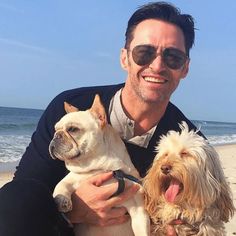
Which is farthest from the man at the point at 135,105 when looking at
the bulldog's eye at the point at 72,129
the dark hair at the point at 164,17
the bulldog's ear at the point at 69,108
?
the bulldog's eye at the point at 72,129

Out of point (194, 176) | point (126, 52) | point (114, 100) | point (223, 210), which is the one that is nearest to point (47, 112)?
point (114, 100)

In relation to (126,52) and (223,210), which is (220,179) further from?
(126,52)

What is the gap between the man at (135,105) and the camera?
3.66 meters

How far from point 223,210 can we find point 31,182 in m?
1.52

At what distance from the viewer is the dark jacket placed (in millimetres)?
3865

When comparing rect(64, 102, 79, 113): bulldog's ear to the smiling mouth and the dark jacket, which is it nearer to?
the dark jacket

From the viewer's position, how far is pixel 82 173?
3.69 metres

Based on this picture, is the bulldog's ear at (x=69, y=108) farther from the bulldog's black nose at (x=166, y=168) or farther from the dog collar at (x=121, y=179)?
the bulldog's black nose at (x=166, y=168)

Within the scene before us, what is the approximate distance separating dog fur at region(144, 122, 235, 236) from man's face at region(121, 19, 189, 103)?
1.39 feet

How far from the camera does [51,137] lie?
398cm

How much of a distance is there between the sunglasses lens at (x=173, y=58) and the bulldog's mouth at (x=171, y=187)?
1017 mm

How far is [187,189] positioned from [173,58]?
3.84 ft

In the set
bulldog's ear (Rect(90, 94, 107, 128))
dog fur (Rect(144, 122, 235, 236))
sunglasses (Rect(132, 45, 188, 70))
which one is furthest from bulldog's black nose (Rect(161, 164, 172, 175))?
sunglasses (Rect(132, 45, 188, 70))

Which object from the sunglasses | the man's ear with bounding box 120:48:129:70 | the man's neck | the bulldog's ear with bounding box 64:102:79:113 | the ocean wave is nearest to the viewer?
the bulldog's ear with bounding box 64:102:79:113
